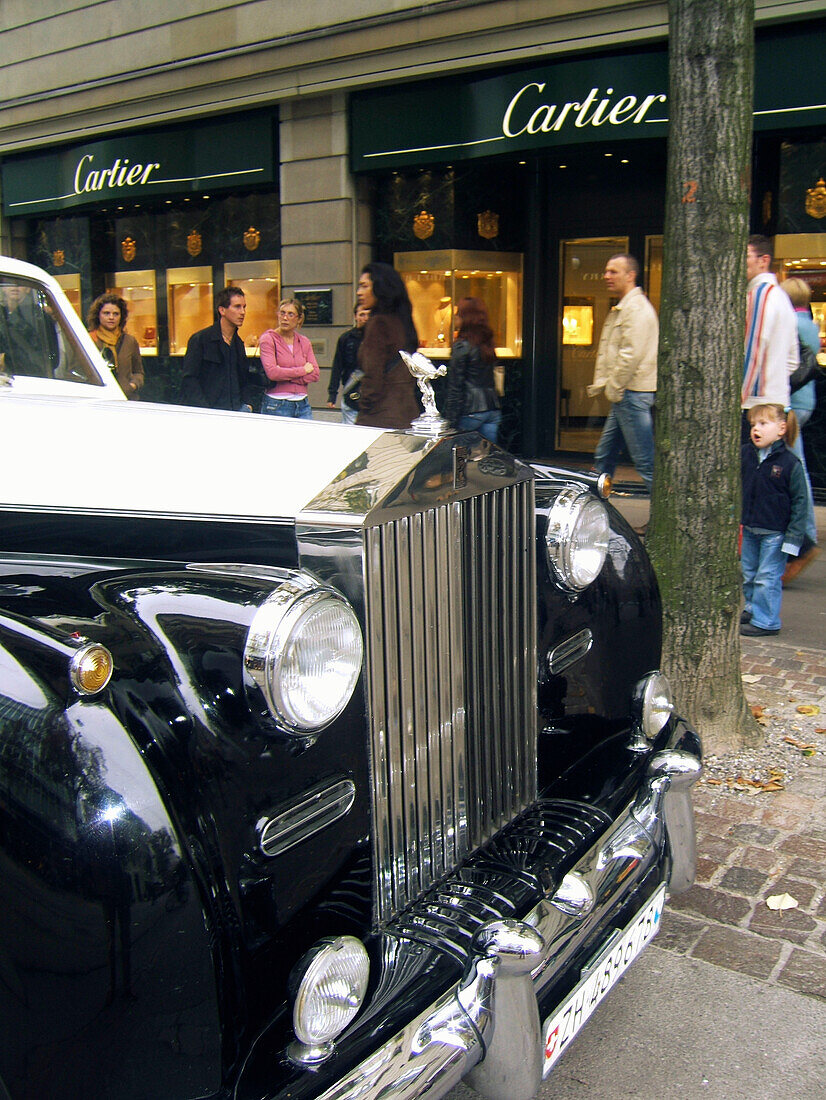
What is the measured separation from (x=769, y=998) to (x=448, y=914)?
1.14 metres

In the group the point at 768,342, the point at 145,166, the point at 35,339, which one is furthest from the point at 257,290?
the point at 35,339

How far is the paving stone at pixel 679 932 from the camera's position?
2.80 m

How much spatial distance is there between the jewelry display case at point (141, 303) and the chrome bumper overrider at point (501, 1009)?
12.6 m

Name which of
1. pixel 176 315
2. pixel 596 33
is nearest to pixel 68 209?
pixel 176 315

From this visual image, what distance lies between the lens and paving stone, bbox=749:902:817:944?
2.82 m

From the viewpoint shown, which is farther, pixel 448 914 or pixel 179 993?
pixel 448 914

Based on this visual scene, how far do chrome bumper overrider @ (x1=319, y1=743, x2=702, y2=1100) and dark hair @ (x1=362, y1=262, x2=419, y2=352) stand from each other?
469cm

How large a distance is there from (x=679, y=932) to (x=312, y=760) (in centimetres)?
158

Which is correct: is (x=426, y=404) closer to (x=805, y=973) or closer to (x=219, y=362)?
(x=805, y=973)

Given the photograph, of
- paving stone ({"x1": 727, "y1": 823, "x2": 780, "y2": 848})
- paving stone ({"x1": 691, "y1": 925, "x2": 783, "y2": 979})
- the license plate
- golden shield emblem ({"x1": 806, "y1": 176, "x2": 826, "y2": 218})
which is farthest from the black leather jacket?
the license plate

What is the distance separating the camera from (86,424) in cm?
256

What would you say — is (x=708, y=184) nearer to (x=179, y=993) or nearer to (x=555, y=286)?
(x=179, y=993)

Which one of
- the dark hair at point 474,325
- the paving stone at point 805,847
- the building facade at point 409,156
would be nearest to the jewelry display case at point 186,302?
the building facade at point 409,156

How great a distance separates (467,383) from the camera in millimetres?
7180
